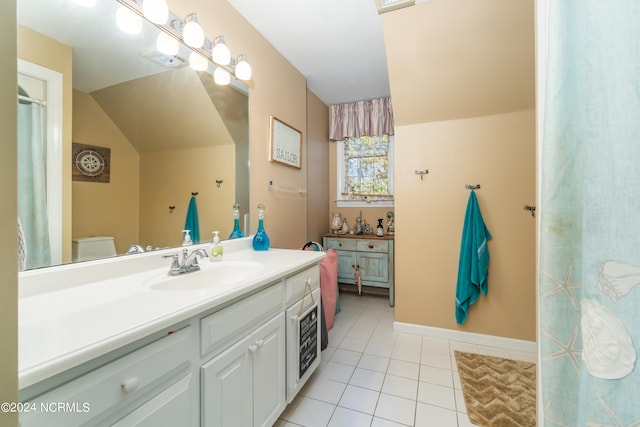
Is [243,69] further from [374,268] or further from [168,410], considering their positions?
[374,268]

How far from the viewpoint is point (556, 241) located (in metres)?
0.48

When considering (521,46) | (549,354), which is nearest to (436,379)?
(549,354)

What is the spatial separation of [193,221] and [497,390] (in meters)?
2.10

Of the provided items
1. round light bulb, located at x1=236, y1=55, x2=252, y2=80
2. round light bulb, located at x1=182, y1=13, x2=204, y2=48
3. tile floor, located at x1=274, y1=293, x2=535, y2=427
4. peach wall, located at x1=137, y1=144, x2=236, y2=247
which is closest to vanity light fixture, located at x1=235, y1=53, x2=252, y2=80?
round light bulb, located at x1=236, y1=55, x2=252, y2=80

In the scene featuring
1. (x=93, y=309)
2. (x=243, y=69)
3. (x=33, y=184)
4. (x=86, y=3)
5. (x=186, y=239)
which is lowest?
(x=93, y=309)

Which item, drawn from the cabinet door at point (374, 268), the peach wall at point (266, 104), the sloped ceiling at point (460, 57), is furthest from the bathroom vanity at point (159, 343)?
the cabinet door at point (374, 268)

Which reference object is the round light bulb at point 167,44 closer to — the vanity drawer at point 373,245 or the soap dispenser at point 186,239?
the soap dispenser at point 186,239

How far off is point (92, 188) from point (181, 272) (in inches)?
19.3

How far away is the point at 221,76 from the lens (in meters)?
1.69

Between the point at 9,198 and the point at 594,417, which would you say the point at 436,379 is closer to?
the point at 594,417

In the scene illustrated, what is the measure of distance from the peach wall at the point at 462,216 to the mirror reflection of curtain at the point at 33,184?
225 cm

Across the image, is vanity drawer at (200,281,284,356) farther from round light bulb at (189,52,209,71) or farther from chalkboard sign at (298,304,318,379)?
round light bulb at (189,52,209,71)

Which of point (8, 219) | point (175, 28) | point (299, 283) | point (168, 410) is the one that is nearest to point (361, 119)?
point (175, 28)

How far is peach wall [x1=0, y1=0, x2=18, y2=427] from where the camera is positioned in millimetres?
278
